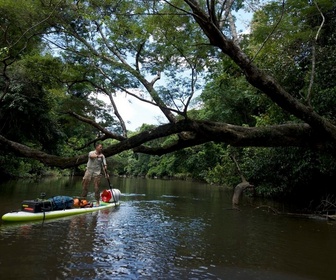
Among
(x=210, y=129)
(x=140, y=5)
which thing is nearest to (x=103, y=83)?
(x=140, y=5)

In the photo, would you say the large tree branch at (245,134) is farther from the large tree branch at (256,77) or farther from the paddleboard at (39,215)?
the paddleboard at (39,215)

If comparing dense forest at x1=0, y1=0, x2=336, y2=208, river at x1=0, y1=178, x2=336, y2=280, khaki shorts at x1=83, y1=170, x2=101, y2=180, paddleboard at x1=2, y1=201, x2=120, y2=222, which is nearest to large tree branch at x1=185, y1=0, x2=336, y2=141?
dense forest at x1=0, y1=0, x2=336, y2=208

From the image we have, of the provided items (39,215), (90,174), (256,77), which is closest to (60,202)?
(39,215)

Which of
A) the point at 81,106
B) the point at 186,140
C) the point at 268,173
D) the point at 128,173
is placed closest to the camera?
the point at 186,140

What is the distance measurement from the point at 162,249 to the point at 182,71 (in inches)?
183

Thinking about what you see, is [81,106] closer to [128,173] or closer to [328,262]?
[328,262]

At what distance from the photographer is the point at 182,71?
27.3ft

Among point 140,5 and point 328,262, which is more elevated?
point 140,5

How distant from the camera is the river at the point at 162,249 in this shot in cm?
429

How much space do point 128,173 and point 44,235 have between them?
66289 millimetres

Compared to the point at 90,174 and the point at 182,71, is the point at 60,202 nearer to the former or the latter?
the point at 90,174

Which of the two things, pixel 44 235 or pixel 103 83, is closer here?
pixel 44 235

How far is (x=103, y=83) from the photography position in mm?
10117

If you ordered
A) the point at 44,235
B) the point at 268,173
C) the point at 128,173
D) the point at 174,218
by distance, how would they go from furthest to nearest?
the point at 128,173, the point at 268,173, the point at 174,218, the point at 44,235
